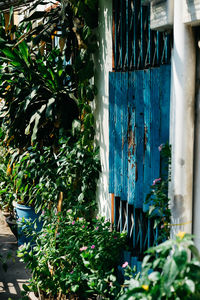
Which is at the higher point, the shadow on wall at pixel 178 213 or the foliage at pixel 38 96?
the foliage at pixel 38 96

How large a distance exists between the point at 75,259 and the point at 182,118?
4.98 feet

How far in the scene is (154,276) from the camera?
1.62 metres

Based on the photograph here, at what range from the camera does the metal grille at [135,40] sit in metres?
2.65

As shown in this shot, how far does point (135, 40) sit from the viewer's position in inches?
117

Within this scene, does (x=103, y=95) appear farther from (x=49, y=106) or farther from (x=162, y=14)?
(x=162, y=14)

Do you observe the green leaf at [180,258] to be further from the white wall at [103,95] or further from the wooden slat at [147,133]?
the white wall at [103,95]

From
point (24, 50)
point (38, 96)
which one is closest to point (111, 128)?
point (38, 96)

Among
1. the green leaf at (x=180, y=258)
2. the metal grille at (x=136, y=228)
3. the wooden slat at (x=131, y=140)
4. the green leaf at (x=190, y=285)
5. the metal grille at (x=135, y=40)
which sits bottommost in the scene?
the metal grille at (x=136, y=228)

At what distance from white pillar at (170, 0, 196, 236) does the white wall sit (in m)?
1.22

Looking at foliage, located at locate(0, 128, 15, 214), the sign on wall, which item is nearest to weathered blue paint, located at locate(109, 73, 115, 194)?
→ the sign on wall

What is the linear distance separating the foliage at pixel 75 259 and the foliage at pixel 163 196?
61 centimetres

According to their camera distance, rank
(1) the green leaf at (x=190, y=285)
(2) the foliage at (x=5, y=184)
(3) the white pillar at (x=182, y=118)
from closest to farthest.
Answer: (1) the green leaf at (x=190, y=285), (3) the white pillar at (x=182, y=118), (2) the foliage at (x=5, y=184)

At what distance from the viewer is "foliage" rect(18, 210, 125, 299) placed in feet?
9.64

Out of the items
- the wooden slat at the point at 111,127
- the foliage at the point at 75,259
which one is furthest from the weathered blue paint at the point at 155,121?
the foliage at the point at 75,259
